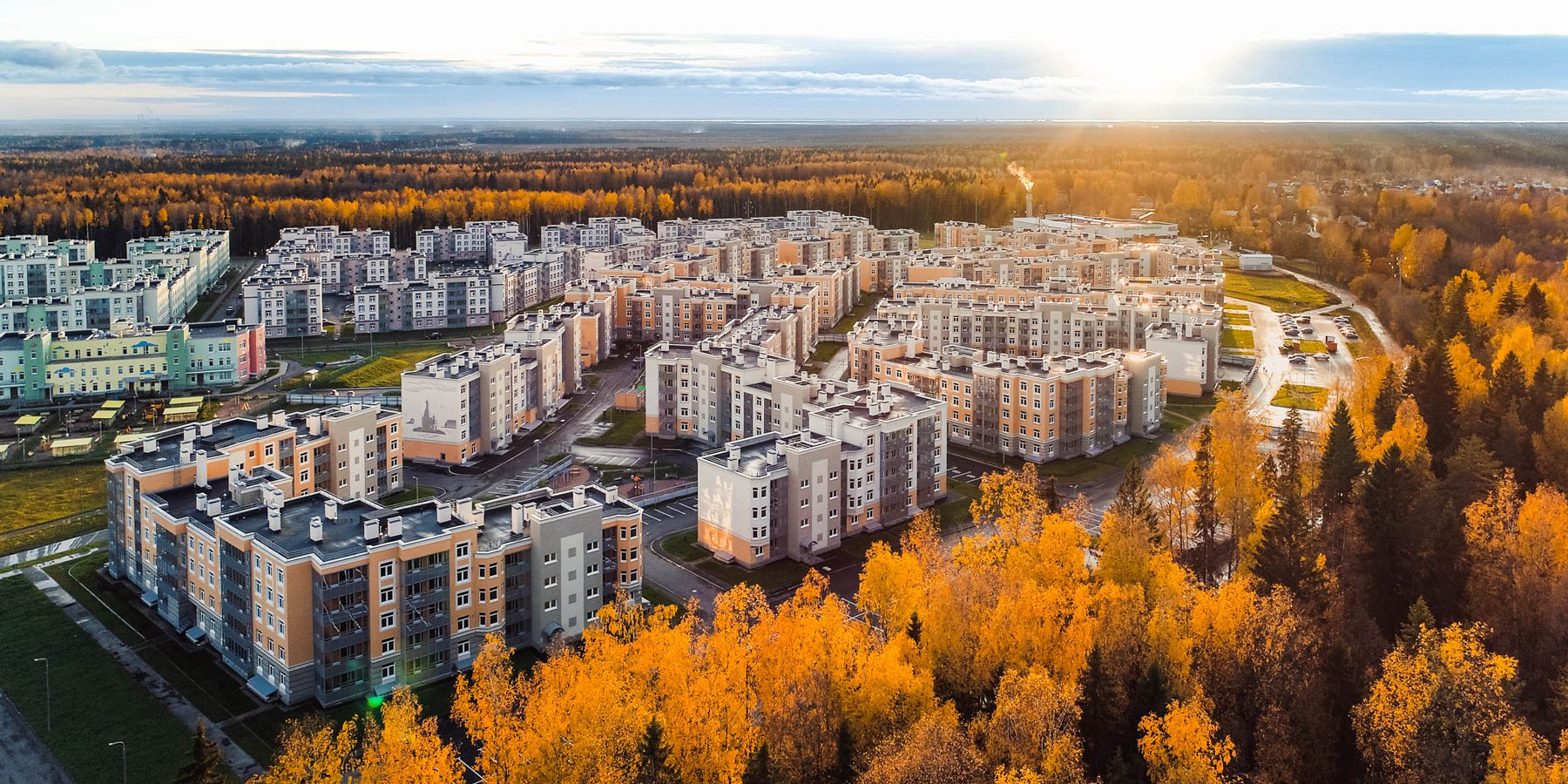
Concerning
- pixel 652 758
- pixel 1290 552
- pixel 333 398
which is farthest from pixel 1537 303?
pixel 333 398

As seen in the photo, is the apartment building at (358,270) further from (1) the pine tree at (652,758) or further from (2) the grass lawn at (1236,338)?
(1) the pine tree at (652,758)

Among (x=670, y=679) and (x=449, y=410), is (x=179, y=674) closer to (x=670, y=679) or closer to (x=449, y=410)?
(x=670, y=679)

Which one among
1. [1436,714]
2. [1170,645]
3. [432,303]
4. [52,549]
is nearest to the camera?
[1436,714]

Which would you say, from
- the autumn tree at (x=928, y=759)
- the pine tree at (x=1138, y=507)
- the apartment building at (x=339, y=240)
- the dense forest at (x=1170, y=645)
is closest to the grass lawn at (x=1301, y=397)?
the dense forest at (x=1170, y=645)

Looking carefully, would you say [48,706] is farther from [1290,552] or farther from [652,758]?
[1290,552]

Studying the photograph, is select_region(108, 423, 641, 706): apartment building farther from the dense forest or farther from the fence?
the fence

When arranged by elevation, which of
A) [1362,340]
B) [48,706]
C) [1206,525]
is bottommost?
[48,706]

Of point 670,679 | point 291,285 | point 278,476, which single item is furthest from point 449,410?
point 291,285

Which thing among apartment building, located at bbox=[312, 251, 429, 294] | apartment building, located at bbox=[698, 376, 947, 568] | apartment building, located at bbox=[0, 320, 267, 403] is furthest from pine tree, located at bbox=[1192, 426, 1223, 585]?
apartment building, located at bbox=[312, 251, 429, 294]
